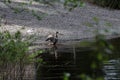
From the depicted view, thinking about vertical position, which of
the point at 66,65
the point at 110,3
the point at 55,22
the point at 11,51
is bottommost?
the point at 66,65

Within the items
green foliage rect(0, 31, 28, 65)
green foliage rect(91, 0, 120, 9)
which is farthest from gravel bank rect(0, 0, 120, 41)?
green foliage rect(0, 31, 28, 65)

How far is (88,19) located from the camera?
680 inches

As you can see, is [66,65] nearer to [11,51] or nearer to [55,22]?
[11,51]

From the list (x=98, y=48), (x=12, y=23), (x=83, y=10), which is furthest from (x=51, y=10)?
(x=98, y=48)

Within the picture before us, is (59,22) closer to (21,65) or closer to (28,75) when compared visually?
(28,75)

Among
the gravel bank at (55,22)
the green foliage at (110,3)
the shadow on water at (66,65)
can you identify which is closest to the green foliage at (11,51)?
the shadow on water at (66,65)


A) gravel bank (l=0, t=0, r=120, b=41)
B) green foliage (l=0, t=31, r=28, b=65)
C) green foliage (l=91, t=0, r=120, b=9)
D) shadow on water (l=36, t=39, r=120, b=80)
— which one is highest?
green foliage (l=0, t=31, r=28, b=65)

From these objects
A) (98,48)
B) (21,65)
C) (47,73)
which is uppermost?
(98,48)

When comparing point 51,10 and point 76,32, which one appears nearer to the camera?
point 76,32

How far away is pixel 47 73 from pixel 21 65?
2.20 m

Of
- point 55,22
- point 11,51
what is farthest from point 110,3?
point 11,51

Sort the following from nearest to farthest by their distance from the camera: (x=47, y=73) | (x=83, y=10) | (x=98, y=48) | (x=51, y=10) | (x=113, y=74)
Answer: (x=98, y=48)
(x=113, y=74)
(x=47, y=73)
(x=51, y=10)
(x=83, y=10)

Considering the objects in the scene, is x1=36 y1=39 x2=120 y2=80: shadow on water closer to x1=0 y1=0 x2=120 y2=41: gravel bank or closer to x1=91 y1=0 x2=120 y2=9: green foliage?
x1=0 y1=0 x2=120 y2=41: gravel bank

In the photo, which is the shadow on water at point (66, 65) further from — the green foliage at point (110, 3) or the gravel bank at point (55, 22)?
the green foliage at point (110, 3)
